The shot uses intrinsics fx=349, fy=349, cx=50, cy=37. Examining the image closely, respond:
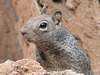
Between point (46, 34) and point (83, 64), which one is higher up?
point (46, 34)

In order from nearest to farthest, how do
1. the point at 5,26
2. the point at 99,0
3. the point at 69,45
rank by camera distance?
the point at 69,45, the point at 99,0, the point at 5,26

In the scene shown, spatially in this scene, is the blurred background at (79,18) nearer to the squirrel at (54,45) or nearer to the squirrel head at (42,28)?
the squirrel at (54,45)

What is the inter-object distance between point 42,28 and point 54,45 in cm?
36

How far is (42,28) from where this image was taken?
5.23 metres

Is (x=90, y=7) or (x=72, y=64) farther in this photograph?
(x=90, y=7)

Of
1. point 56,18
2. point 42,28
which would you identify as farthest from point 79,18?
point 42,28

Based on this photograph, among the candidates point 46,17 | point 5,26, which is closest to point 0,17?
point 5,26

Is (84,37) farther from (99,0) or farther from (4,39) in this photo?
(4,39)

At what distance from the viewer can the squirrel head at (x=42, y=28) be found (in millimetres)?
5090

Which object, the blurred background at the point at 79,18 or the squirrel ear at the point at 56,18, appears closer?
the squirrel ear at the point at 56,18

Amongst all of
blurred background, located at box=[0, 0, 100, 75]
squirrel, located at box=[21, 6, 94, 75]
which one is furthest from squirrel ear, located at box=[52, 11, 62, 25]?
blurred background, located at box=[0, 0, 100, 75]

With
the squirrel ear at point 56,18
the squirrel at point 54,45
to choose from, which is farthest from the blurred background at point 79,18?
the squirrel ear at point 56,18

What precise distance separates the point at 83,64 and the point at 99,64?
121cm

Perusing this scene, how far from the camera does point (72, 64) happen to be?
5449mm
